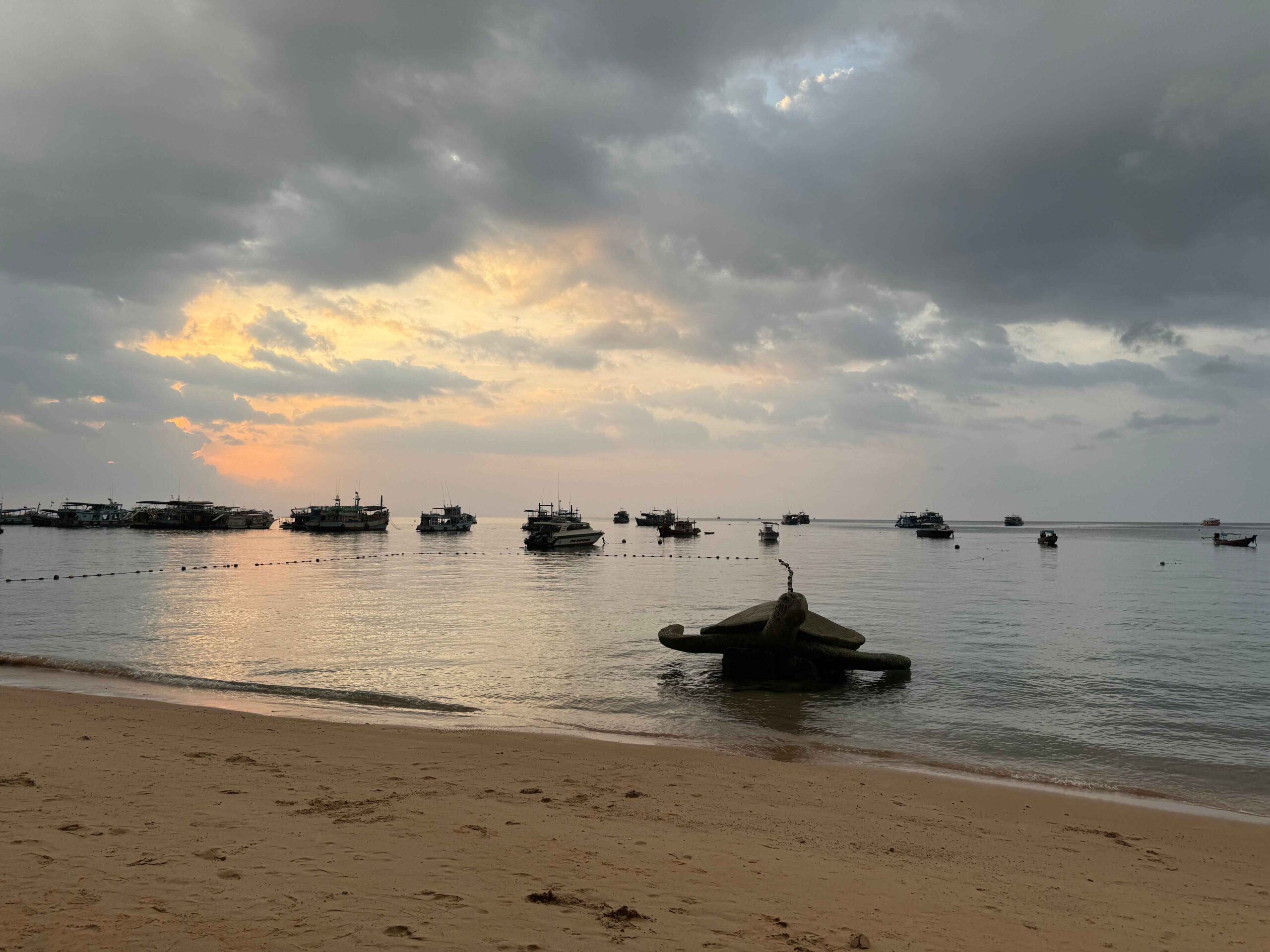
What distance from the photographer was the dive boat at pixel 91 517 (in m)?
159

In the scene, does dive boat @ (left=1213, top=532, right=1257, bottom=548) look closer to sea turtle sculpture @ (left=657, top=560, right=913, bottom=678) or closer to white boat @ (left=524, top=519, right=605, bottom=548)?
white boat @ (left=524, top=519, right=605, bottom=548)

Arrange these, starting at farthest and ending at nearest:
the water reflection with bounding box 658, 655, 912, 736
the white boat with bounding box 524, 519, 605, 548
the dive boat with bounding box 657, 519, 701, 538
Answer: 1. the dive boat with bounding box 657, 519, 701, 538
2. the white boat with bounding box 524, 519, 605, 548
3. the water reflection with bounding box 658, 655, 912, 736

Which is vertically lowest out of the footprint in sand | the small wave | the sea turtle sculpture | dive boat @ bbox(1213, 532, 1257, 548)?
dive boat @ bbox(1213, 532, 1257, 548)

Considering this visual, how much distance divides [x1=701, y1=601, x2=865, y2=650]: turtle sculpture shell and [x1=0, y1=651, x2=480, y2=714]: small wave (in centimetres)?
863

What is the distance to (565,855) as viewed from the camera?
24.3 feet

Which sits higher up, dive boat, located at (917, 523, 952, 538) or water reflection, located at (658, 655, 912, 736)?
dive boat, located at (917, 523, 952, 538)

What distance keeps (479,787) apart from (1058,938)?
701cm

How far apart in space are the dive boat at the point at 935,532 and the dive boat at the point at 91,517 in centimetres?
16843

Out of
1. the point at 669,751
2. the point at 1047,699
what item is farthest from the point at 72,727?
the point at 1047,699

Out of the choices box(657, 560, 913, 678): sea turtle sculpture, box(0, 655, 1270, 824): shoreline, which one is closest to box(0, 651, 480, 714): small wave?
box(0, 655, 1270, 824): shoreline

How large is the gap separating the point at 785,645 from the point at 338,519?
13593cm

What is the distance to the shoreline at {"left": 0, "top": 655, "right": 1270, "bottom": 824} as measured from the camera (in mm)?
12258

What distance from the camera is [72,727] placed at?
1287 cm

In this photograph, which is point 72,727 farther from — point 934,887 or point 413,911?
point 934,887
